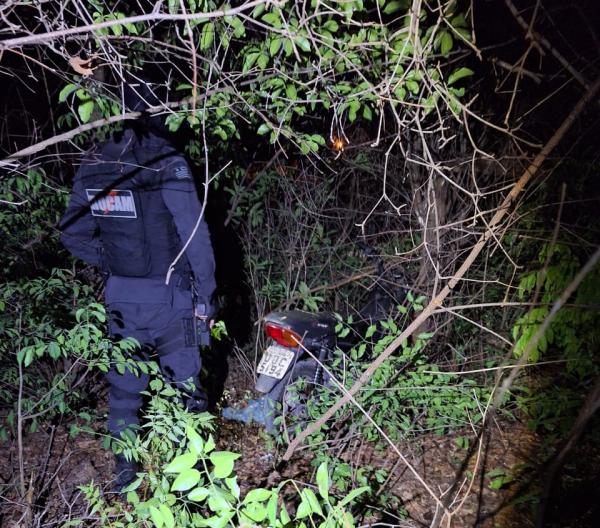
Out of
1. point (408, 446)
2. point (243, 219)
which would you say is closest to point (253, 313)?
point (243, 219)

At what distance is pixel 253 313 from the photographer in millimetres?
4820

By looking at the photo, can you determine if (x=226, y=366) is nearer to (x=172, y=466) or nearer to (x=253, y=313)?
(x=253, y=313)

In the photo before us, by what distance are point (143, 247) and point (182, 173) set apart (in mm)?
589

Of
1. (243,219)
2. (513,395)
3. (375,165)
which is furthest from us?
(243,219)

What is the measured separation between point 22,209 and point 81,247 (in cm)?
67

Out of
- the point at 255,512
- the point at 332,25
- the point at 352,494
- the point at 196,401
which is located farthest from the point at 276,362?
the point at 332,25

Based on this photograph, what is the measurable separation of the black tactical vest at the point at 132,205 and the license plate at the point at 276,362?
3.28 feet

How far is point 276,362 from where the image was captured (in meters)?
3.34

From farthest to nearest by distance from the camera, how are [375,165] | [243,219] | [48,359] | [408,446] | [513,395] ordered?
[243,219] → [375,165] → [48,359] → [513,395] → [408,446]

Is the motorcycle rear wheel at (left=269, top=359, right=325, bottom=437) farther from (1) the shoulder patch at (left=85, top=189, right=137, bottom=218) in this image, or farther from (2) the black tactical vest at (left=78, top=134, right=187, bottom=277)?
(1) the shoulder patch at (left=85, top=189, right=137, bottom=218)

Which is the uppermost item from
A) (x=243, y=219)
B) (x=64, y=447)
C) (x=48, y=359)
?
(x=243, y=219)

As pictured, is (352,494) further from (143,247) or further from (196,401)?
(143,247)

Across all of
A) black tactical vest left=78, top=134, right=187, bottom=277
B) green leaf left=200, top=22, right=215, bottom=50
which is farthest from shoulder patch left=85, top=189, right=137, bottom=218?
green leaf left=200, top=22, right=215, bottom=50

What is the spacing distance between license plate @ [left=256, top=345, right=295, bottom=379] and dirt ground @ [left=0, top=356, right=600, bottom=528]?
1.65 ft
